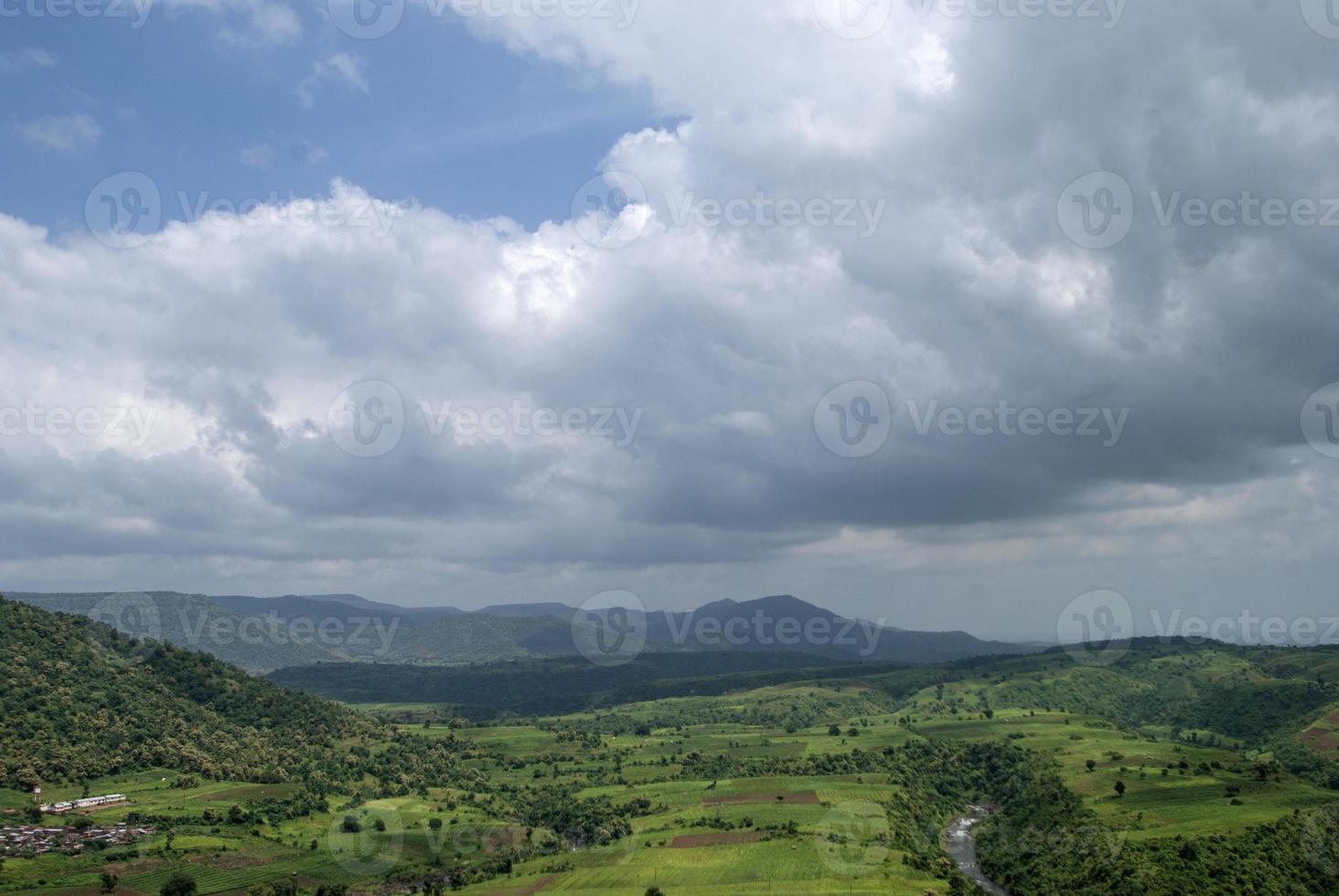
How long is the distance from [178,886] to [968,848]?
444 ft

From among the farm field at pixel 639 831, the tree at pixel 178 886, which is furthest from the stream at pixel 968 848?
the tree at pixel 178 886

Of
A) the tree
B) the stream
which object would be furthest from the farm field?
the stream

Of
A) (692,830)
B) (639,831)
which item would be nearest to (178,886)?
(639,831)

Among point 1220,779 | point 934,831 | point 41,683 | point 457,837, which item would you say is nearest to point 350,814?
point 457,837

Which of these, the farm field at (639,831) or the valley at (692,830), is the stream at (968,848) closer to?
the valley at (692,830)

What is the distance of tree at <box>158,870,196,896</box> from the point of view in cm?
12631

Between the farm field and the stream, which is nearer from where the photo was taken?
the farm field

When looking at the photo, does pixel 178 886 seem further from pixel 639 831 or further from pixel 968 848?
pixel 968 848

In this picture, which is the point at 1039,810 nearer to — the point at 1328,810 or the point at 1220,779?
the point at 1220,779

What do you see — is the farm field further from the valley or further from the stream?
the stream

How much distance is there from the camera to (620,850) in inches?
6053

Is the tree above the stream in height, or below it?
above

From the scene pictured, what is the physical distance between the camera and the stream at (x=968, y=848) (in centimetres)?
13980

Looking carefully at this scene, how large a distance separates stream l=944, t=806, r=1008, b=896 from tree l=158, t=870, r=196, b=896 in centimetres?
12033
